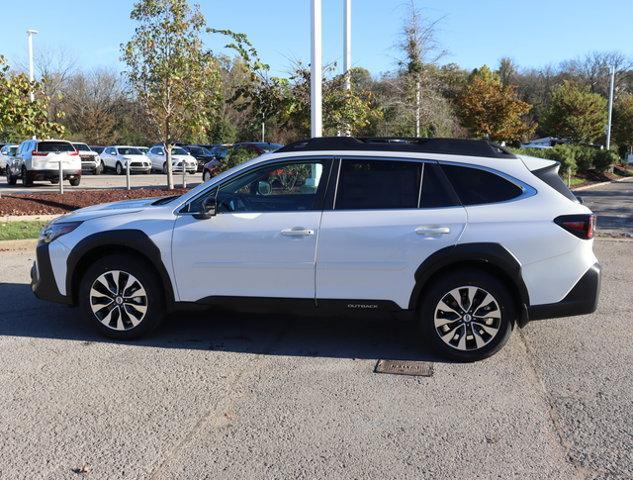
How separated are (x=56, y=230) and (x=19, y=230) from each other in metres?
5.96

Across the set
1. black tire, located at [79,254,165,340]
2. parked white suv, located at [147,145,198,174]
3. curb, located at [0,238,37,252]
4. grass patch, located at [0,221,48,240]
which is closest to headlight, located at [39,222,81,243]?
black tire, located at [79,254,165,340]

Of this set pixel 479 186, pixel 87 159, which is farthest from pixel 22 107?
pixel 87 159

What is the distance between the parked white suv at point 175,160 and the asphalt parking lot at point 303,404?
93.7ft

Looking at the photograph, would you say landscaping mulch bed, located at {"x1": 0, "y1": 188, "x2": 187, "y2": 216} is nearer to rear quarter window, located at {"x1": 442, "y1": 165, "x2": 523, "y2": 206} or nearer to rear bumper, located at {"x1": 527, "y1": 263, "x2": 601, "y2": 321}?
rear quarter window, located at {"x1": 442, "y1": 165, "x2": 523, "y2": 206}

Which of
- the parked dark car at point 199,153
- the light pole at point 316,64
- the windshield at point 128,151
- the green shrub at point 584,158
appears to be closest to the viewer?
the light pole at point 316,64

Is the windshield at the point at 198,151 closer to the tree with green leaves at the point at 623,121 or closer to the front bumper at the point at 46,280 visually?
the front bumper at the point at 46,280

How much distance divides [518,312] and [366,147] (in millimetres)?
1808

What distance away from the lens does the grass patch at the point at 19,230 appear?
10.3 meters

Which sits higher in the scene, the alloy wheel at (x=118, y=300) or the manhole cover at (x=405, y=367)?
the alloy wheel at (x=118, y=300)

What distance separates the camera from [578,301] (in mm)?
4773

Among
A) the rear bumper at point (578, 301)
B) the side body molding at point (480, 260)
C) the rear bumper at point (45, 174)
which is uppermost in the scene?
the rear bumper at point (45, 174)

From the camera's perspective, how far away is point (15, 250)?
32.9 ft

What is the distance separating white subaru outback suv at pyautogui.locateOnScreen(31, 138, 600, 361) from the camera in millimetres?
4766

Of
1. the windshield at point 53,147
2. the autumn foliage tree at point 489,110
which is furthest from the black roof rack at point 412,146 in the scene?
the autumn foliage tree at point 489,110
